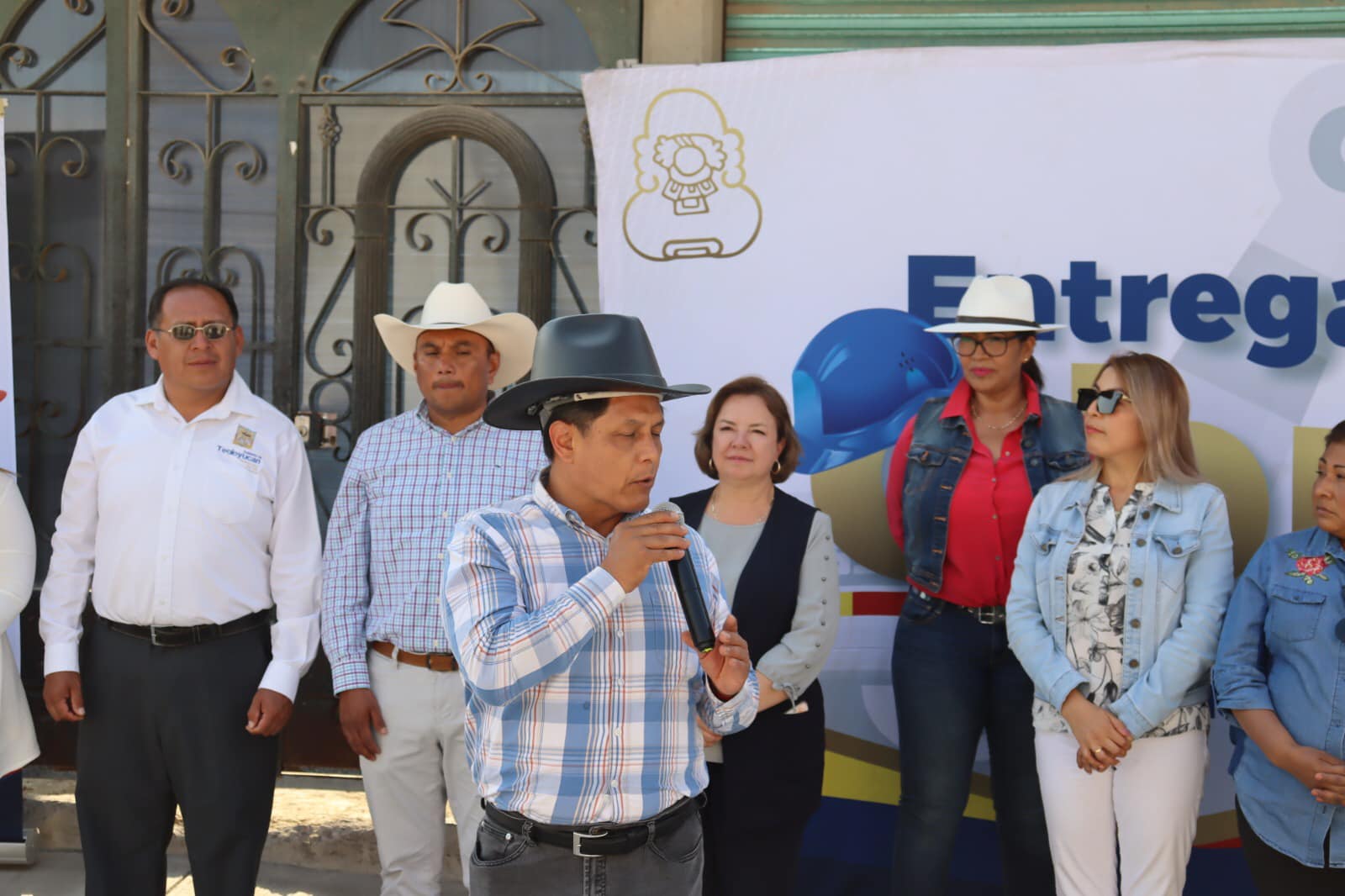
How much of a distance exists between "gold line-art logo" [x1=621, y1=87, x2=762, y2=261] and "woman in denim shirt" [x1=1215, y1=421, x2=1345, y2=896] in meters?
1.91

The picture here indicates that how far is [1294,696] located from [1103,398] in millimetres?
884

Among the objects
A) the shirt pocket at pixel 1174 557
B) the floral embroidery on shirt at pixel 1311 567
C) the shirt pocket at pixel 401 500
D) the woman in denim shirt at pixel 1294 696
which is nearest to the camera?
the woman in denim shirt at pixel 1294 696

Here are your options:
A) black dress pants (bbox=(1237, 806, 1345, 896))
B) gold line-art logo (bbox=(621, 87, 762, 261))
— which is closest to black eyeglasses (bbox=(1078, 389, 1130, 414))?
black dress pants (bbox=(1237, 806, 1345, 896))

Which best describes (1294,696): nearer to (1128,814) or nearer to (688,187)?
(1128,814)

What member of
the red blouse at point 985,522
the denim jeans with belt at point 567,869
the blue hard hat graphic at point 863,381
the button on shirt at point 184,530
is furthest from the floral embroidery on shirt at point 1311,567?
the button on shirt at point 184,530

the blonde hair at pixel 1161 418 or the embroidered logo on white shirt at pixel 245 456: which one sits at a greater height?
the blonde hair at pixel 1161 418

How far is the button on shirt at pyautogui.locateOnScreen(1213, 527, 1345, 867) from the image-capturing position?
3168 millimetres

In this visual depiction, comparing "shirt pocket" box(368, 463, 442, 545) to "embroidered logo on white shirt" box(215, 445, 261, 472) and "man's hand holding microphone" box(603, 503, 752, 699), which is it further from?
"man's hand holding microphone" box(603, 503, 752, 699)

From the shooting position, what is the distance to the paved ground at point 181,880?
449 centimetres

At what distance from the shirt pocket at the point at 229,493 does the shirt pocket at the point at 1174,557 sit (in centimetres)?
241

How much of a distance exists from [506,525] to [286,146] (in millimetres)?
3094

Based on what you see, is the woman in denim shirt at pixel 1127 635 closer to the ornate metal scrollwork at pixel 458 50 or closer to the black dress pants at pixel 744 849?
the black dress pants at pixel 744 849

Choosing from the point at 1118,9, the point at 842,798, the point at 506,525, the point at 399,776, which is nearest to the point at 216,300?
the point at 399,776

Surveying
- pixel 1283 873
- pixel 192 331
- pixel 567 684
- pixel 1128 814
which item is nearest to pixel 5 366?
pixel 192 331
